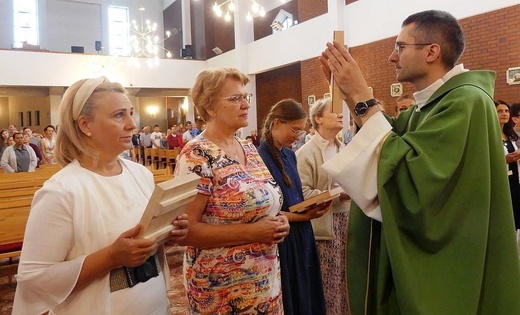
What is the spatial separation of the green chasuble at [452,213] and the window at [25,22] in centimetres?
2107

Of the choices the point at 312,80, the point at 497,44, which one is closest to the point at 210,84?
the point at 497,44

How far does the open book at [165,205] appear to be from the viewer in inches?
52.5

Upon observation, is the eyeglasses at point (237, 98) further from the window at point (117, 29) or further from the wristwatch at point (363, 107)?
the window at point (117, 29)

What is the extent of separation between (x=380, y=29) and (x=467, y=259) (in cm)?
932

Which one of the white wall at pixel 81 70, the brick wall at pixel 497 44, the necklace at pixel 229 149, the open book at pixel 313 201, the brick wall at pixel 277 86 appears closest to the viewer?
the necklace at pixel 229 149

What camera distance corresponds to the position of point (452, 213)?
1431 millimetres

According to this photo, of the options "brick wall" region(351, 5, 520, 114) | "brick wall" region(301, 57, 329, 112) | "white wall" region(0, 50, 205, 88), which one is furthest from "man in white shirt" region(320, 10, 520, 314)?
"white wall" region(0, 50, 205, 88)

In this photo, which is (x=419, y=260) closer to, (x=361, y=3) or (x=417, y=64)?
(x=417, y=64)

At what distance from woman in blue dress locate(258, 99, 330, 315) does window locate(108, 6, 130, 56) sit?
65.0 feet

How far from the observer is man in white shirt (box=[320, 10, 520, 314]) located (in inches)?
56.0

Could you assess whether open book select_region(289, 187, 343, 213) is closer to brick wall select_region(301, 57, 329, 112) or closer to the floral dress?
the floral dress

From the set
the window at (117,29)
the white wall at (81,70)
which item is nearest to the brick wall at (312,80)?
the white wall at (81,70)

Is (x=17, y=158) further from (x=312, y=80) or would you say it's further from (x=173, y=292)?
(x=312, y=80)

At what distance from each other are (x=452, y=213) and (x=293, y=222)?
3.72 ft
